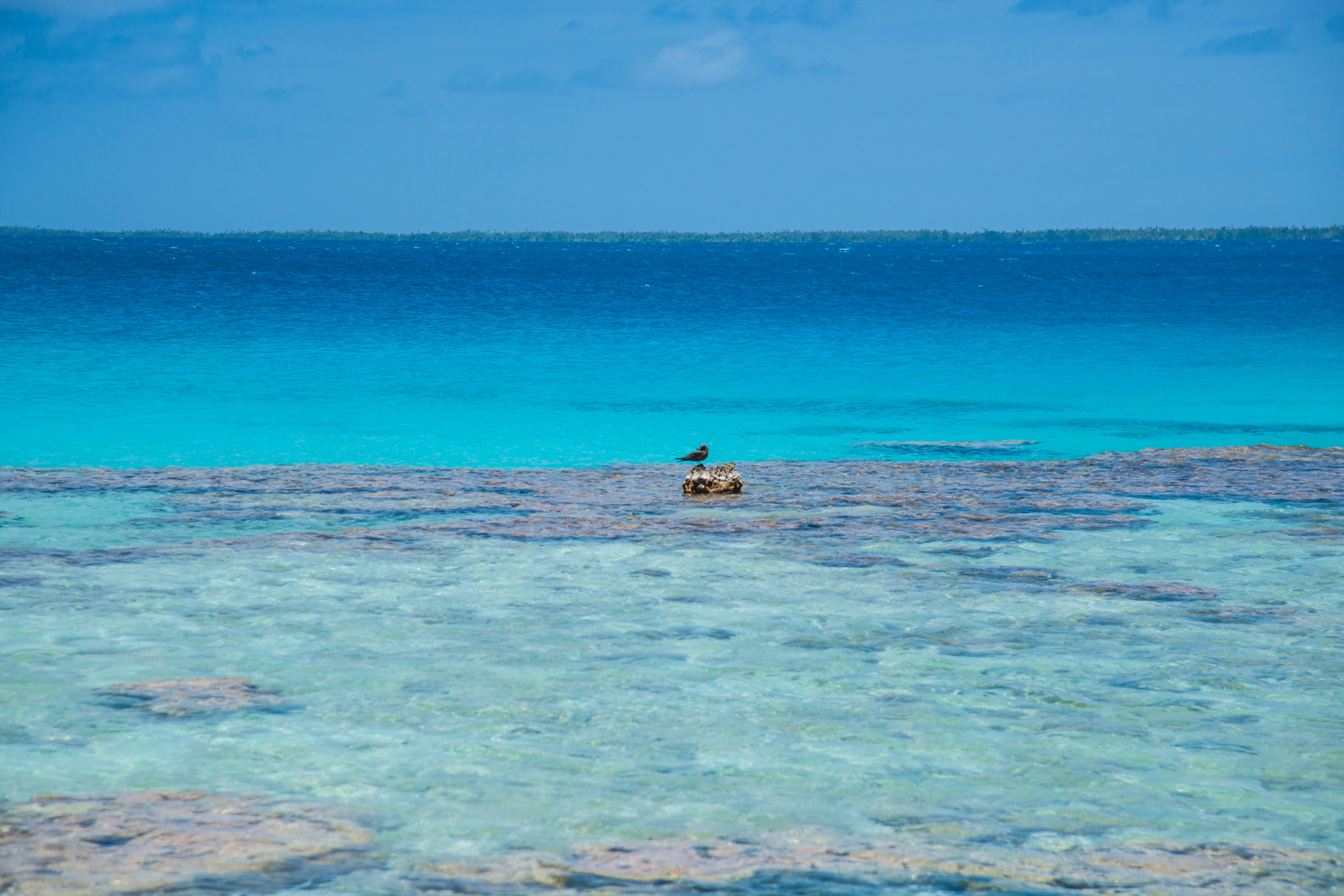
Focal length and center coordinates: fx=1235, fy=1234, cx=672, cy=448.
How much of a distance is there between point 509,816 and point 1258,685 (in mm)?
4660

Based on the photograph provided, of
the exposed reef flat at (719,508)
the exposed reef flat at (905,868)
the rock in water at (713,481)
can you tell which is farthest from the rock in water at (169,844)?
the rock in water at (713,481)

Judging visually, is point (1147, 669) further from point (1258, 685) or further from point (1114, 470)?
point (1114, 470)

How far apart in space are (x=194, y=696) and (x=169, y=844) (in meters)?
2.09

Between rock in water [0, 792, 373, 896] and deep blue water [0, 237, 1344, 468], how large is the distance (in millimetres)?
14319

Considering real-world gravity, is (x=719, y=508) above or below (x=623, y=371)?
below

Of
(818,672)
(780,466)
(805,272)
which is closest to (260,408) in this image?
(780,466)

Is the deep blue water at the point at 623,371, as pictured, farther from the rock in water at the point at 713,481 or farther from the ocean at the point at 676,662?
the rock in water at the point at 713,481

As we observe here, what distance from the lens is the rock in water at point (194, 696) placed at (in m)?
6.66

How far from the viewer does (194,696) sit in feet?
22.5

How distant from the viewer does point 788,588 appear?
31.4 ft

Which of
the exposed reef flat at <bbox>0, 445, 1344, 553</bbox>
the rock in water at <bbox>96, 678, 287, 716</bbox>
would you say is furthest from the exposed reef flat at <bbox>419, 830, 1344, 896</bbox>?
the exposed reef flat at <bbox>0, 445, 1344, 553</bbox>

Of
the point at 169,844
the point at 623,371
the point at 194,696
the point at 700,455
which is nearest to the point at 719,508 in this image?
the point at 700,455

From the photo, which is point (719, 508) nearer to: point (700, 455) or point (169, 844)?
point (700, 455)

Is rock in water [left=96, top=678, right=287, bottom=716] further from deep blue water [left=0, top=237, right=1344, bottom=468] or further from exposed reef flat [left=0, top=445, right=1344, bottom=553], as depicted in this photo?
deep blue water [left=0, top=237, right=1344, bottom=468]
